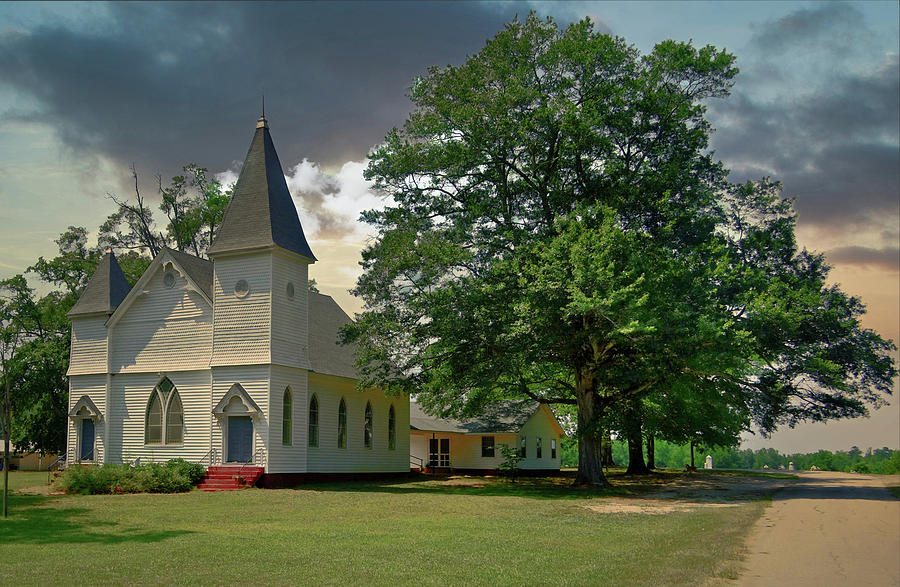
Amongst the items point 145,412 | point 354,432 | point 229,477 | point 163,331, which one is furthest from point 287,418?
point 163,331

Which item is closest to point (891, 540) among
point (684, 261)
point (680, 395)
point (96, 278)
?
point (684, 261)

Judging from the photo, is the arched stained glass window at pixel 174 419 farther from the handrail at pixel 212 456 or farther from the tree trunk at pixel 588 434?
the tree trunk at pixel 588 434

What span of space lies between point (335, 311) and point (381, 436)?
6.98 m

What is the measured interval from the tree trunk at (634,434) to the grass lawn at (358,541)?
403 inches

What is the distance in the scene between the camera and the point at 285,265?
3306 centimetres

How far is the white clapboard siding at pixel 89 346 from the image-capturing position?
35969mm

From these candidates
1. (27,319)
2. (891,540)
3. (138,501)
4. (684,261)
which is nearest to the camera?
(891,540)

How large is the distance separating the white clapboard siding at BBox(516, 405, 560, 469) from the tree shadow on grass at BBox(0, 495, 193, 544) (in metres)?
30.2

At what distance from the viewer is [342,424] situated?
37031 millimetres

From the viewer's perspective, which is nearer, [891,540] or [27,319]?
[891,540]

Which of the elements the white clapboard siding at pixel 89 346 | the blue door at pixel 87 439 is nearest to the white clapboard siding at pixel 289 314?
the white clapboard siding at pixel 89 346

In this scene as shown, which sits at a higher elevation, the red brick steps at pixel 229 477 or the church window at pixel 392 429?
the church window at pixel 392 429

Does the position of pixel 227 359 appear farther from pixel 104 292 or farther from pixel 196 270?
pixel 104 292

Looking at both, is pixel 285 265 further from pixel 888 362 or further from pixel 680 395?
pixel 888 362
